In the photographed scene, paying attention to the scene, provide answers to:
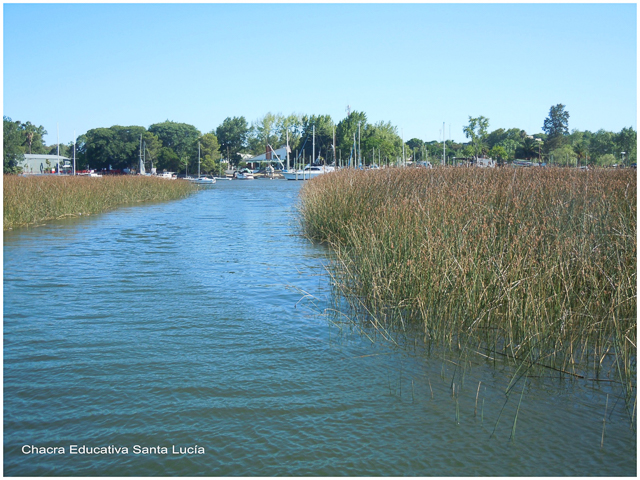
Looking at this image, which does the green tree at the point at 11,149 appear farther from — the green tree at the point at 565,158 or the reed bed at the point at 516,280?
the reed bed at the point at 516,280

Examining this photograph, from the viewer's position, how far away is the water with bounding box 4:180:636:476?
363 cm

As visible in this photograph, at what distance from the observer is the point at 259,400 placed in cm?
445

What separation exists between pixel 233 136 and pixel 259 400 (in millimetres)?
116004

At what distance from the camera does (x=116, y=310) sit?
7.00 metres

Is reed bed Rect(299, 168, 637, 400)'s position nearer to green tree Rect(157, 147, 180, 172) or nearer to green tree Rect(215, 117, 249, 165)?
green tree Rect(157, 147, 180, 172)

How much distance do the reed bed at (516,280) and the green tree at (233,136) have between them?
113 metres

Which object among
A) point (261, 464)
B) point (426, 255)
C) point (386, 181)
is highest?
point (386, 181)

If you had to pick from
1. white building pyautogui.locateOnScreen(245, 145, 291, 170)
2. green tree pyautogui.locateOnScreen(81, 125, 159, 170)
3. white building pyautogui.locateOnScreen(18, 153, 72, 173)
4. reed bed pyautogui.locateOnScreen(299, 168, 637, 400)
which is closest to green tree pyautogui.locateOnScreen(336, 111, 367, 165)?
white building pyautogui.locateOnScreen(245, 145, 291, 170)

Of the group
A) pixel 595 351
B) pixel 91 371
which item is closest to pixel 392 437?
pixel 595 351

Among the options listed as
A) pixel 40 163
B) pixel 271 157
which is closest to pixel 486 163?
pixel 40 163

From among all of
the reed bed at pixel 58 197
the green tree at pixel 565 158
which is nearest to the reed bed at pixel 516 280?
the green tree at pixel 565 158

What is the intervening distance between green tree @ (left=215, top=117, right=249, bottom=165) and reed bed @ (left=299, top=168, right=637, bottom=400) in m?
113

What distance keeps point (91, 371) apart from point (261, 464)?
2129mm

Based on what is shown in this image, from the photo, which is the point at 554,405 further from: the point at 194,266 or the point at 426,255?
the point at 194,266
